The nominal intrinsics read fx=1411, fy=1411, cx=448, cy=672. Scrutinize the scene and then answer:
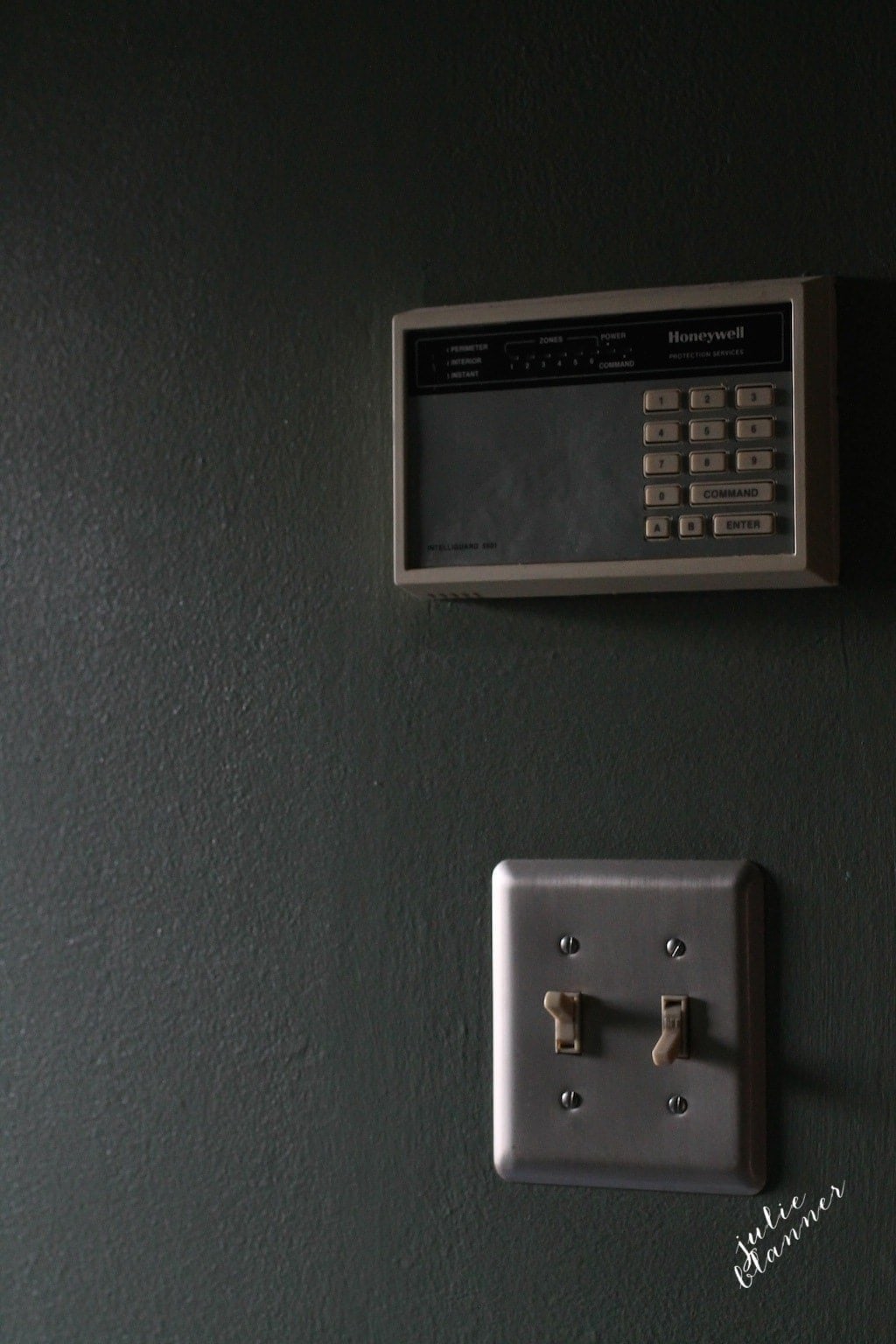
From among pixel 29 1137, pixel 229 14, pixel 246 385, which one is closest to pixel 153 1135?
pixel 29 1137

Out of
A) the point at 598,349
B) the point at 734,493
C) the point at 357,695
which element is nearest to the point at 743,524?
the point at 734,493

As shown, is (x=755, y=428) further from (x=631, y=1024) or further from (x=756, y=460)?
(x=631, y=1024)

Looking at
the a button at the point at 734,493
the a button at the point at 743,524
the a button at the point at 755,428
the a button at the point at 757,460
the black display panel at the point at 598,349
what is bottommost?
the a button at the point at 743,524

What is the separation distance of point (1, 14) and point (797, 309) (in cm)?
58

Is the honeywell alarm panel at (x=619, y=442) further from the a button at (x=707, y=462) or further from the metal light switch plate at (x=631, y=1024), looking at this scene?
the metal light switch plate at (x=631, y=1024)

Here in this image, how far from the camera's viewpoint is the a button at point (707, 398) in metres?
0.76

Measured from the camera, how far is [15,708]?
3.04 ft

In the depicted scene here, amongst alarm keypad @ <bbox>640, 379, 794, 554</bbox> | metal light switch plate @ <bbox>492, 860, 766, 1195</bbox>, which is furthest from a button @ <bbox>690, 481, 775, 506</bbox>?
metal light switch plate @ <bbox>492, 860, 766, 1195</bbox>

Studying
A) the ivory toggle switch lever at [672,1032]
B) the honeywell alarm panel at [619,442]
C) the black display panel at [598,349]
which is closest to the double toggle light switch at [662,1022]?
the ivory toggle switch lever at [672,1032]

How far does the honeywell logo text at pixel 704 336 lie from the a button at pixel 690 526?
0.10 m

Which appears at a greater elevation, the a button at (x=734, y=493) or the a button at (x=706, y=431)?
the a button at (x=706, y=431)

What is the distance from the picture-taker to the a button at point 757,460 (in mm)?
745

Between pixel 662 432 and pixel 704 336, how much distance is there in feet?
0.19

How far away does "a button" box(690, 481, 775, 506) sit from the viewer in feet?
2.44
